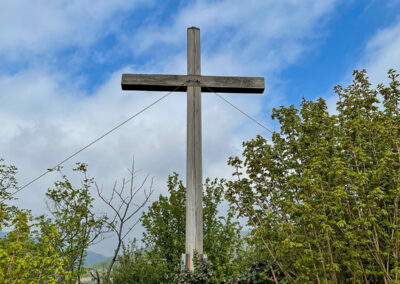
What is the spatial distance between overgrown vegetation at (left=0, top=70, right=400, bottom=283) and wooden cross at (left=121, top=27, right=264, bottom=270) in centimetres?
63

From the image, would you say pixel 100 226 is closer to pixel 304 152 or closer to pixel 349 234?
pixel 304 152

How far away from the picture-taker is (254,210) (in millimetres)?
5625

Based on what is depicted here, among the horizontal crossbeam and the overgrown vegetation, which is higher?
the horizontal crossbeam

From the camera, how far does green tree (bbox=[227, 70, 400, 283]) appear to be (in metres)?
4.49

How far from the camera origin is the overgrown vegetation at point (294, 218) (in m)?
4.43

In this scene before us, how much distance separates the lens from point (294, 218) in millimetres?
5246

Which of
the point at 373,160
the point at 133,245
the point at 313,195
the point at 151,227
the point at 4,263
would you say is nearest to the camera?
the point at 4,263

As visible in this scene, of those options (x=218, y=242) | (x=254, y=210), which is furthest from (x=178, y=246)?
(x=254, y=210)

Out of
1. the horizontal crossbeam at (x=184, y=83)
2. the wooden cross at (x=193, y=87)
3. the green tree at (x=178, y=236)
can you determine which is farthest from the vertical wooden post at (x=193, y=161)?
the green tree at (x=178, y=236)

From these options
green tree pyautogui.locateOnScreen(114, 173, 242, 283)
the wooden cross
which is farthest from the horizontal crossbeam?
green tree pyautogui.locateOnScreen(114, 173, 242, 283)

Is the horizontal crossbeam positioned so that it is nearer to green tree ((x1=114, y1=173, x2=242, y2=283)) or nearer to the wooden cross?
the wooden cross

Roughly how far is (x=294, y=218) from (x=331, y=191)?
2.65 feet

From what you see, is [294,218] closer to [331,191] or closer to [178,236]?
[331,191]

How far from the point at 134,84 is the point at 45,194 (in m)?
3.94
